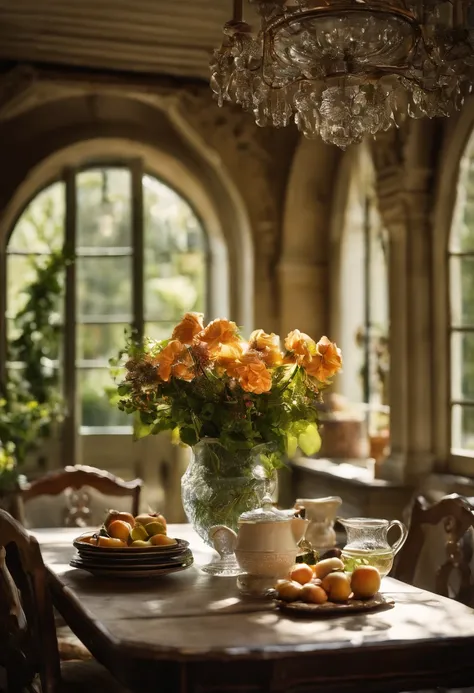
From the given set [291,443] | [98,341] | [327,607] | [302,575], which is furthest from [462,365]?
[327,607]

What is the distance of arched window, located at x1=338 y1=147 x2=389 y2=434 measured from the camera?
5.27 metres

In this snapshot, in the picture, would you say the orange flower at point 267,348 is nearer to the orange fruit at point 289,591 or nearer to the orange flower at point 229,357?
the orange flower at point 229,357

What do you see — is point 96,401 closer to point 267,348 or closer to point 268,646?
point 267,348

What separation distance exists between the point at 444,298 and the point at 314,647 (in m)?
2.79

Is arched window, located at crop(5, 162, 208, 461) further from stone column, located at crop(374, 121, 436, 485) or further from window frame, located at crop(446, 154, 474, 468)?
window frame, located at crop(446, 154, 474, 468)

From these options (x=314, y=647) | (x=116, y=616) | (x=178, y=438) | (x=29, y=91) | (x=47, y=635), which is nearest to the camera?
(x=314, y=647)

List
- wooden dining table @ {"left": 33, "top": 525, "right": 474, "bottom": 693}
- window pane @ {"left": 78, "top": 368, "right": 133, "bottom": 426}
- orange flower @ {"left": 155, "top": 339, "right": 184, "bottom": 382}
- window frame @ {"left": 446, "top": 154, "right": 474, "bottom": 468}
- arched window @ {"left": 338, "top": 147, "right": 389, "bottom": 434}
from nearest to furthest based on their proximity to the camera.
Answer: wooden dining table @ {"left": 33, "top": 525, "right": 474, "bottom": 693}, orange flower @ {"left": 155, "top": 339, "right": 184, "bottom": 382}, window frame @ {"left": 446, "top": 154, "right": 474, "bottom": 468}, arched window @ {"left": 338, "top": 147, "right": 389, "bottom": 434}, window pane @ {"left": 78, "top": 368, "right": 133, "bottom": 426}

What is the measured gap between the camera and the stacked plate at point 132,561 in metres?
2.74

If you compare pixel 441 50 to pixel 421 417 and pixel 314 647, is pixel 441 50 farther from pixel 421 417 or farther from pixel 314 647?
pixel 421 417

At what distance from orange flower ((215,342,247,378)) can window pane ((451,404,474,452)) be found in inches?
74.2

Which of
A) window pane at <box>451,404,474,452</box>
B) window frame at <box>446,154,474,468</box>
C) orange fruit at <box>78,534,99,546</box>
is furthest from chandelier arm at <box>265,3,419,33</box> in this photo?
window pane at <box>451,404,474,452</box>

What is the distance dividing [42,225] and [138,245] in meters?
0.49

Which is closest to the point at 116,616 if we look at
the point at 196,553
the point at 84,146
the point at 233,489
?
the point at 233,489

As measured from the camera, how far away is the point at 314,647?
2033mm
